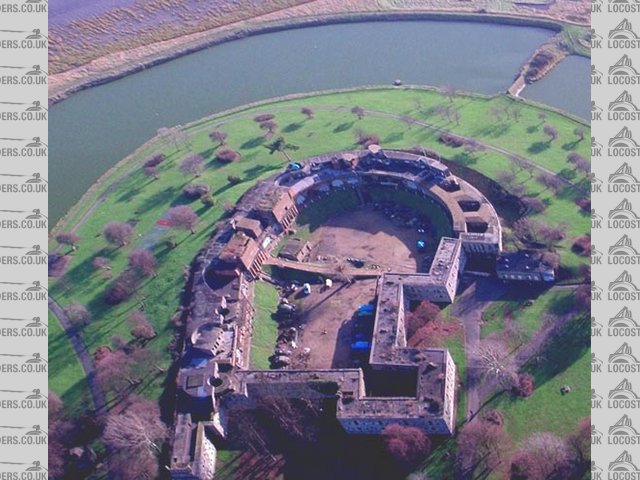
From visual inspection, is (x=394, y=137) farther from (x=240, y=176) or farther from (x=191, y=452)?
(x=191, y=452)

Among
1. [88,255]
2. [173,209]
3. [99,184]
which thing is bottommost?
[88,255]

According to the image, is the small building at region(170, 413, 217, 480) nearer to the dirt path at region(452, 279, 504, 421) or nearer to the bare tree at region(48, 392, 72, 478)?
the bare tree at region(48, 392, 72, 478)

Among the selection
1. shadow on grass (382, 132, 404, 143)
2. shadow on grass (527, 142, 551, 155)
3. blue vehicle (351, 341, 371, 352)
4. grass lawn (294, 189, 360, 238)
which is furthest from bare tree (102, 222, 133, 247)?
shadow on grass (527, 142, 551, 155)

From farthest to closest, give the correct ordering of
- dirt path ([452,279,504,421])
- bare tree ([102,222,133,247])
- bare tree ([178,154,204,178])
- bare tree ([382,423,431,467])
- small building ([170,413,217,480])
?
bare tree ([178,154,204,178]), bare tree ([102,222,133,247]), dirt path ([452,279,504,421]), small building ([170,413,217,480]), bare tree ([382,423,431,467])

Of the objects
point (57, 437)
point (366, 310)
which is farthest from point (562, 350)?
point (57, 437)

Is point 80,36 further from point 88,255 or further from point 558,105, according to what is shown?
point 558,105

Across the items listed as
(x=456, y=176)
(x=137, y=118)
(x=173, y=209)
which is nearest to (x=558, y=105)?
(x=456, y=176)

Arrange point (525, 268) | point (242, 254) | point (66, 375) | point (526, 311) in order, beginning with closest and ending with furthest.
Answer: point (526, 311), point (66, 375), point (525, 268), point (242, 254)
